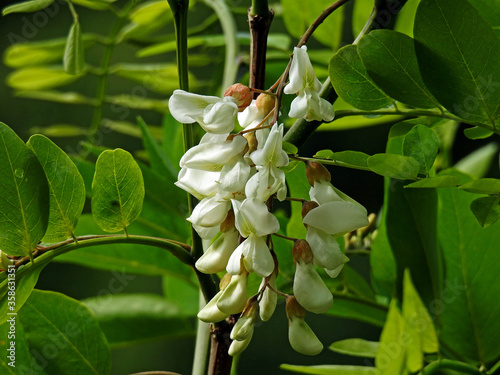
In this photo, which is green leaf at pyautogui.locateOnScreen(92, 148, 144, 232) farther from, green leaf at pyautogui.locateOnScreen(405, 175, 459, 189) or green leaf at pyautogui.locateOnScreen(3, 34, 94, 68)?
green leaf at pyautogui.locateOnScreen(3, 34, 94, 68)

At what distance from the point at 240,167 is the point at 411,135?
0.25 ft

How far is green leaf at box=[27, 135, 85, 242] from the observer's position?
24cm

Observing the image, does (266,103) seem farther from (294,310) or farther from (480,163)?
(480,163)

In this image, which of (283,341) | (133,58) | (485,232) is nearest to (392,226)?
(485,232)

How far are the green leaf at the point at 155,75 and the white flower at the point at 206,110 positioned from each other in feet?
1.23

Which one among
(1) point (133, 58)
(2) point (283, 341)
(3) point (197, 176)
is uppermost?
(3) point (197, 176)

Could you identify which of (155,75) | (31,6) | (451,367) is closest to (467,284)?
(451,367)

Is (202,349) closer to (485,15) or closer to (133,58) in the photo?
(485,15)

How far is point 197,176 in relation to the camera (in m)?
0.22

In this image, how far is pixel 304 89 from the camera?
208 mm

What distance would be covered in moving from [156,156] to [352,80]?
0.22 metres

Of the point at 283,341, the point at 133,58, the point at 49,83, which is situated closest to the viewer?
the point at 49,83

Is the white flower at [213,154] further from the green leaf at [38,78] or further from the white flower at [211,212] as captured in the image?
the green leaf at [38,78]

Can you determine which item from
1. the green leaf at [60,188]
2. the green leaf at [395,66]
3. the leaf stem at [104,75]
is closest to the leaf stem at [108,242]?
the green leaf at [60,188]
